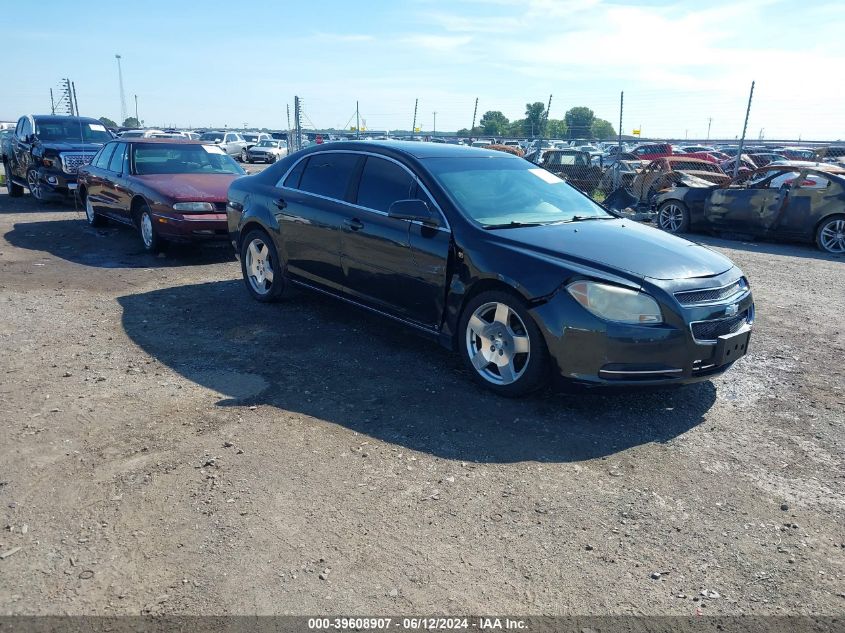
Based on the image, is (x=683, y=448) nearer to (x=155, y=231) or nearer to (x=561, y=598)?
(x=561, y=598)

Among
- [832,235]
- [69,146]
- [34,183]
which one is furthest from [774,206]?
[34,183]

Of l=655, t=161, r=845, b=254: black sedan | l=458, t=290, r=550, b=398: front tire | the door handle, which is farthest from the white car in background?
l=458, t=290, r=550, b=398: front tire

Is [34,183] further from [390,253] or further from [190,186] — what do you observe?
[390,253]

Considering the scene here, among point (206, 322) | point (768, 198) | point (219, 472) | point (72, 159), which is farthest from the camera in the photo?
point (72, 159)

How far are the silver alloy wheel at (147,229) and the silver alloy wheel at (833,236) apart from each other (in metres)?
11.0

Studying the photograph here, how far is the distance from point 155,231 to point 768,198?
10461mm

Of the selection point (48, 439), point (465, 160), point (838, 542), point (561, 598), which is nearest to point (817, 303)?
point (465, 160)

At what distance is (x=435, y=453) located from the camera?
394cm

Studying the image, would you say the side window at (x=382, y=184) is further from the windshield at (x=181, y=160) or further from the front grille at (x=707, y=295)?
the windshield at (x=181, y=160)

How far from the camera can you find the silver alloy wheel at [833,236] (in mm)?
11703

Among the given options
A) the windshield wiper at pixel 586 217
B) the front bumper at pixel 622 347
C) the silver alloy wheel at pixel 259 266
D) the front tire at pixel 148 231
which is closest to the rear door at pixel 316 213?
the silver alloy wheel at pixel 259 266

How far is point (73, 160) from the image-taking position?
45.3 feet

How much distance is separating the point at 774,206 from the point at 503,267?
9821mm

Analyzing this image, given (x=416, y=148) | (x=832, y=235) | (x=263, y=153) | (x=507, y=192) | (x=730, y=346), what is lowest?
(x=263, y=153)
